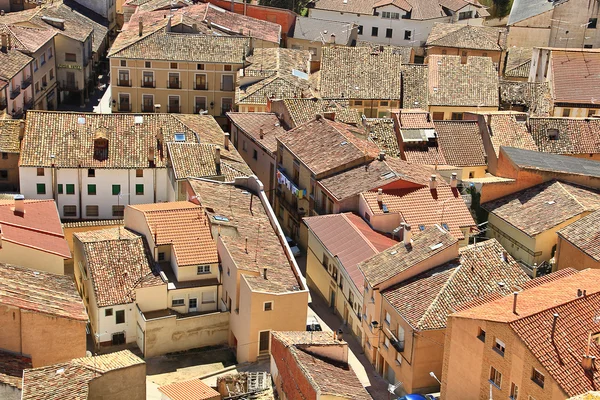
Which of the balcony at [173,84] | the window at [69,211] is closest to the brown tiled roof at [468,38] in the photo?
the balcony at [173,84]

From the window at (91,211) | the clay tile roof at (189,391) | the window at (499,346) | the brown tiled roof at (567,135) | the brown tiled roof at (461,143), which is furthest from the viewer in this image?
the brown tiled roof at (567,135)

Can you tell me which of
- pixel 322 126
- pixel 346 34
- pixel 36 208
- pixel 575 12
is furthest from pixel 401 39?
pixel 36 208

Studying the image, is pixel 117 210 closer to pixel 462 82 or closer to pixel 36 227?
pixel 36 227

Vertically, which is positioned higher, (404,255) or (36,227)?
(404,255)

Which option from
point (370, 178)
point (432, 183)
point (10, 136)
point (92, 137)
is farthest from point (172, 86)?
point (432, 183)

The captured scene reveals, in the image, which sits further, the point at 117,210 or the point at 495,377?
the point at 117,210

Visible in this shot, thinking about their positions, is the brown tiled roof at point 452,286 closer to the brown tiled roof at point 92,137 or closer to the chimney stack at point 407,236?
the chimney stack at point 407,236

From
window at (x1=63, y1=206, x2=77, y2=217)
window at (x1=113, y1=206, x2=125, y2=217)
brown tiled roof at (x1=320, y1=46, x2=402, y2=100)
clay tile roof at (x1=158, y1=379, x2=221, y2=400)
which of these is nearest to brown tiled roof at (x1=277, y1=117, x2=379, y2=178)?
window at (x1=113, y1=206, x2=125, y2=217)

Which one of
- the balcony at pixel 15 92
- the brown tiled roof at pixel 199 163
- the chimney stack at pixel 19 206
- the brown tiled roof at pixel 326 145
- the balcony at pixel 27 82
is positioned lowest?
the chimney stack at pixel 19 206
